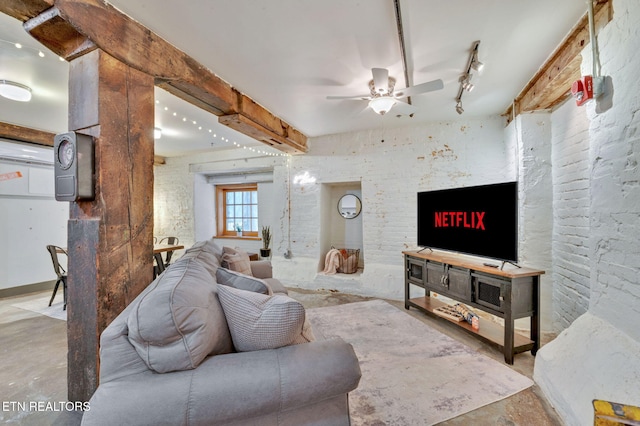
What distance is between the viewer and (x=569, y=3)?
5.23 ft

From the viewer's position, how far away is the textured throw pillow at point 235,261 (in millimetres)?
2318

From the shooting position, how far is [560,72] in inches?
80.8

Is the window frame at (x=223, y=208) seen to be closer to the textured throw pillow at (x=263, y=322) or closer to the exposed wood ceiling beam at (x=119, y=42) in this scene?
the exposed wood ceiling beam at (x=119, y=42)

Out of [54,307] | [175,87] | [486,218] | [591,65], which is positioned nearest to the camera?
[591,65]

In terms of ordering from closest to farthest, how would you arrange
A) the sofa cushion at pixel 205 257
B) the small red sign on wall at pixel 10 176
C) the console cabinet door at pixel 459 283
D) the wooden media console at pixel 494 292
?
the sofa cushion at pixel 205 257, the wooden media console at pixel 494 292, the console cabinet door at pixel 459 283, the small red sign on wall at pixel 10 176

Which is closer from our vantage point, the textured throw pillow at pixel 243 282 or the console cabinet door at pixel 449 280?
A: the textured throw pillow at pixel 243 282

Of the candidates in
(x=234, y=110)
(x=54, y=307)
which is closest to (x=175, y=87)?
(x=234, y=110)

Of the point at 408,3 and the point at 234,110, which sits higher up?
the point at 408,3

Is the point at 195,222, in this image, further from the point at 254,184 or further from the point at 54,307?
the point at 54,307

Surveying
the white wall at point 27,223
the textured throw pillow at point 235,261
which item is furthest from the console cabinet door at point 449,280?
the white wall at point 27,223

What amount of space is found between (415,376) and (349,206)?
2975 millimetres

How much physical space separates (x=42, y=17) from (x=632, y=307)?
3.32 metres

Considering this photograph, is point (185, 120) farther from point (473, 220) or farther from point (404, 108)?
point (473, 220)

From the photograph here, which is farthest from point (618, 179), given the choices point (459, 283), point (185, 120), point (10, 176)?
point (10, 176)
